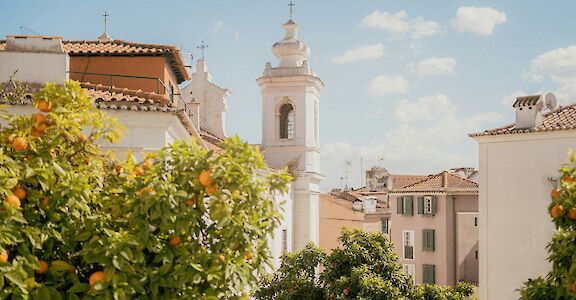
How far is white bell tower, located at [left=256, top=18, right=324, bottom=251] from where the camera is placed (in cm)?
4375

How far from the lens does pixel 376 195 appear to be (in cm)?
6819

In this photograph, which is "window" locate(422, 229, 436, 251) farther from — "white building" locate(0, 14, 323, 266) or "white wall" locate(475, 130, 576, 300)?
"white wall" locate(475, 130, 576, 300)

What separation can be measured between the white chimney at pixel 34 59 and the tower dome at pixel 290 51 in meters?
26.9

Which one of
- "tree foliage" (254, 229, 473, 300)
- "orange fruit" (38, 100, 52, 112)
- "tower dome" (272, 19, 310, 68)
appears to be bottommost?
"tree foliage" (254, 229, 473, 300)

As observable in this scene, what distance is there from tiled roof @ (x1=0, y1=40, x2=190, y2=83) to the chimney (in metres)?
10.3

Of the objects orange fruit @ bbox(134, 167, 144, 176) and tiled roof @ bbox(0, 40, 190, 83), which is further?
tiled roof @ bbox(0, 40, 190, 83)

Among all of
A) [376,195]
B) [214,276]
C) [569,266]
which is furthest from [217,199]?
[376,195]

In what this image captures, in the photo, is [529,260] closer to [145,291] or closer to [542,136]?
[542,136]

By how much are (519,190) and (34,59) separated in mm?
14857

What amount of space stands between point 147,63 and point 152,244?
14611 mm

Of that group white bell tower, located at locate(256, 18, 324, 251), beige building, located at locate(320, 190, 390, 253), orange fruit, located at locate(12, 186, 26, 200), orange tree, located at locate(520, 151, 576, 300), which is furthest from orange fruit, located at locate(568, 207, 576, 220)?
beige building, located at locate(320, 190, 390, 253)

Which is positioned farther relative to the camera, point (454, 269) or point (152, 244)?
point (454, 269)

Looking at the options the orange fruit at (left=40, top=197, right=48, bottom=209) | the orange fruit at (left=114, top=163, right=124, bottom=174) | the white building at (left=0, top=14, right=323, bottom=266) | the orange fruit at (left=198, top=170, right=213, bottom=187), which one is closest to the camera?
the orange fruit at (left=198, top=170, right=213, bottom=187)

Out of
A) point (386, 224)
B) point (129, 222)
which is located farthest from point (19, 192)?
point (386, 224)
